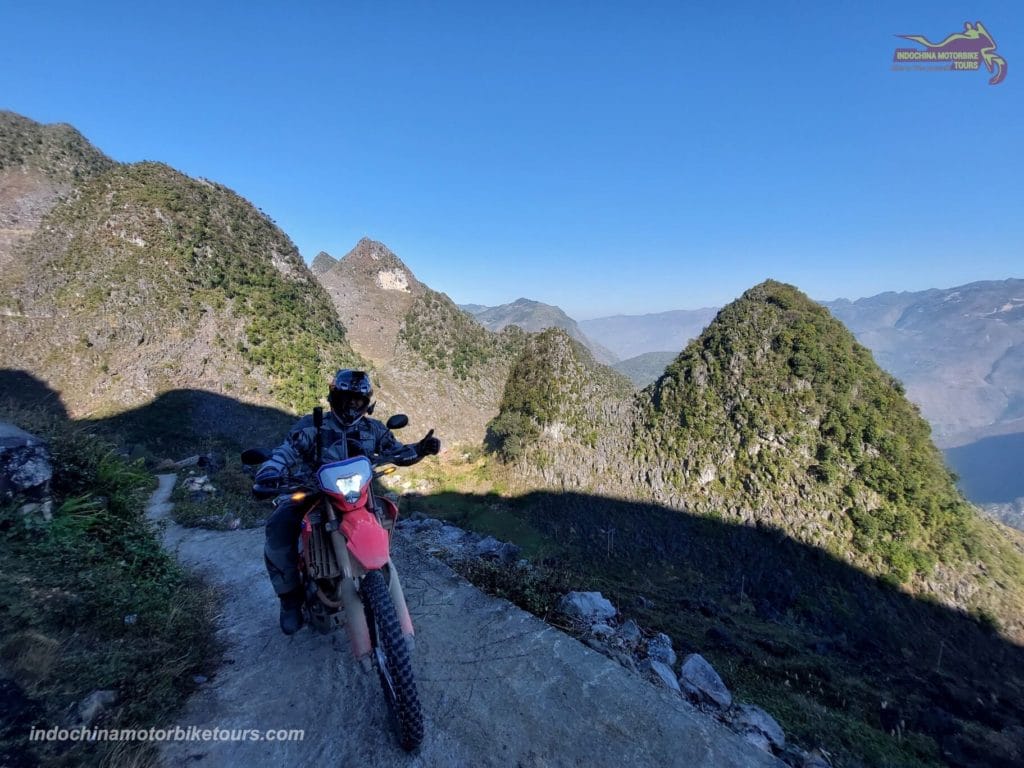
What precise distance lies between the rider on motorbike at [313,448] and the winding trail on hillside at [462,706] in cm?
67

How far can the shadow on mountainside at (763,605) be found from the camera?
11297 mm

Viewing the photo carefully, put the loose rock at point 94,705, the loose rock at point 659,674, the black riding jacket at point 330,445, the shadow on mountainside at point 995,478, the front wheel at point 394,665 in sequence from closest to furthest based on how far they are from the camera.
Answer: the loose rock at point 94,705 → the front wheel at point 394,665 → the black riding jacket at point 330,445 → the loose rock at point 659,674 → the shadow on mountainside at point 995,478

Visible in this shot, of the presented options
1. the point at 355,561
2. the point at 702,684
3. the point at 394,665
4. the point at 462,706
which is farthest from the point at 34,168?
the point at 702,684

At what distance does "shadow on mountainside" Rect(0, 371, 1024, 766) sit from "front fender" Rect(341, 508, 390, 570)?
5.97 metres

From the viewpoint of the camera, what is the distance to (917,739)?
35.3 ft

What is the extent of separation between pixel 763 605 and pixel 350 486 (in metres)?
27.1

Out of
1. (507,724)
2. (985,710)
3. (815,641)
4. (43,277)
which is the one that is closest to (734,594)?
(815,641)

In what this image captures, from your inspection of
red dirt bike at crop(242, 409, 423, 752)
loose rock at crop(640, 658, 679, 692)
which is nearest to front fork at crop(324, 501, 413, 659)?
red dirt bike at crop(242, 409, 423, 752)

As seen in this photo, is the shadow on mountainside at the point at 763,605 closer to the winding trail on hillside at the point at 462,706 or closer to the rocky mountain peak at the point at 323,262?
the winding trail on hillside at the point at 462,706

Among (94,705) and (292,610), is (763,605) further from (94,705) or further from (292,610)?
(94,705)

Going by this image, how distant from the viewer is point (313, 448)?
3.96 m

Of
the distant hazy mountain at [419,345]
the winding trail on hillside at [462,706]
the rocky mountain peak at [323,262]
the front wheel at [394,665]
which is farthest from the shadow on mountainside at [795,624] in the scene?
the rocky mountain peak at [323,262]

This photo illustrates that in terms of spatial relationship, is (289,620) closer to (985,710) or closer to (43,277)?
(985,710)

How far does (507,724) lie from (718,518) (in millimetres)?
27242
